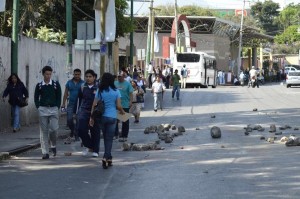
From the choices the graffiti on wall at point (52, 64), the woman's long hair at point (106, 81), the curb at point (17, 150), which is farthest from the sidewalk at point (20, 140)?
the woman's long hair at point (106, 81)

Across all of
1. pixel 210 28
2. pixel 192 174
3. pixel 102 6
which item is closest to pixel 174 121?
pixel 102 6

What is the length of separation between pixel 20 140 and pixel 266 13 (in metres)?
133

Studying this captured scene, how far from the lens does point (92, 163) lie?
13.4 metres

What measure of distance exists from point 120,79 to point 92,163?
17.8 ft

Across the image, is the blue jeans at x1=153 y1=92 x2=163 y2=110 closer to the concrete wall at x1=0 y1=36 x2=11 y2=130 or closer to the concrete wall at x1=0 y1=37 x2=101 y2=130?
the concrete wall at x1=0 y1=37 x2=101 y2=130

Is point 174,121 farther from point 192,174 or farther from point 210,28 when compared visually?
point 210,28

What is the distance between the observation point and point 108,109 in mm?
12742

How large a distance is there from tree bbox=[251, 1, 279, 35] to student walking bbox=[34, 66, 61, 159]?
439 feet

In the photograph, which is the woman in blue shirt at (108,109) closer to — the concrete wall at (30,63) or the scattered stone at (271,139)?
the scattered stone at (271,139)

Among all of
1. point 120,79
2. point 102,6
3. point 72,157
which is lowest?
point 72,157

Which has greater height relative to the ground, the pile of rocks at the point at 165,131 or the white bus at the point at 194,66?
the white bus at the point at 194,66

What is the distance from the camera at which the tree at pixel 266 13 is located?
144375mm

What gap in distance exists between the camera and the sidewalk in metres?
15.4

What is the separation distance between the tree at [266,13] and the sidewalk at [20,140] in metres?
127
